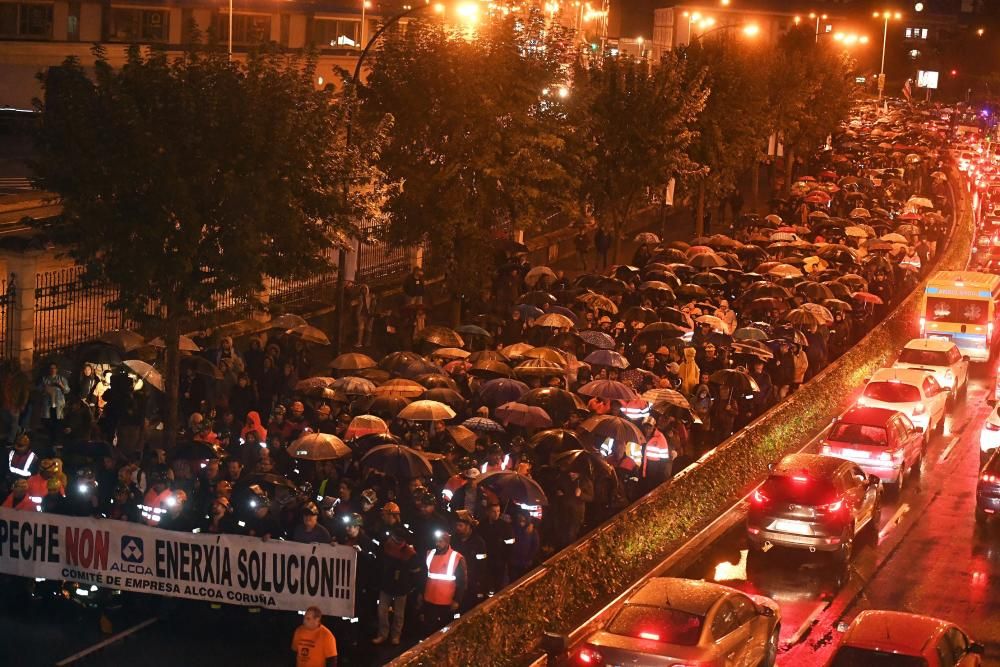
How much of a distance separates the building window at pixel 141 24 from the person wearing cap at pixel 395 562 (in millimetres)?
56816

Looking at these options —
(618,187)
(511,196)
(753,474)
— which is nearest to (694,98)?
(618,187)

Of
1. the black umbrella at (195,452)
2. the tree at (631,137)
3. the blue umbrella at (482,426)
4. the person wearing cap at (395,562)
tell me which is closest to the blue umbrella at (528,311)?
the blue umbrella at (482,426)

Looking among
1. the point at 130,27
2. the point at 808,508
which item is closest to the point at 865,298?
the point at 808,508

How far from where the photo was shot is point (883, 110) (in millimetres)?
123438

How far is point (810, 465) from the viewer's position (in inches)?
835

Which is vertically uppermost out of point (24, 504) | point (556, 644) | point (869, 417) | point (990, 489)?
point (24, 504)

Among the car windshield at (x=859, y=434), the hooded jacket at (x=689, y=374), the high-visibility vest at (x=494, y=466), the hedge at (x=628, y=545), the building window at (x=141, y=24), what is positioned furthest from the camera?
the building window at (x=141, y=24)

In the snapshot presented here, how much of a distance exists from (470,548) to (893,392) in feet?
47.1

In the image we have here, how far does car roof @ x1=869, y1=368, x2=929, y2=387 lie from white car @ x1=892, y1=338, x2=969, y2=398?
8.99ft

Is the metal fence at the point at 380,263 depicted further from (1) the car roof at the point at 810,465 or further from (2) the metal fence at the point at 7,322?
(1) the car roof at the point at 810,465

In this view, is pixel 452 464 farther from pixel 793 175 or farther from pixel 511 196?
pixel 793 175

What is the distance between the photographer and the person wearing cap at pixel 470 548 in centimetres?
1619

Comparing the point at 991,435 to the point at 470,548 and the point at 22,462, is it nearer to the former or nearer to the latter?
the point at 470,548

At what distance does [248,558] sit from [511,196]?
18.4 metres
